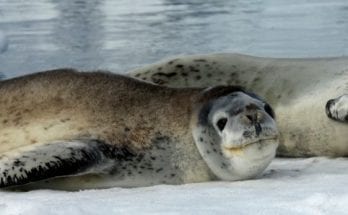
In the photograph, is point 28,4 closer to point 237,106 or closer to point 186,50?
point 186,50

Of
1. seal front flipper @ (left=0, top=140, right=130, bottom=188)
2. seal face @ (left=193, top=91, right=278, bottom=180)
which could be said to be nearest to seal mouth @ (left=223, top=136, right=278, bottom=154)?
seal face @ (left=193, top=91, right=278, bottom=180)

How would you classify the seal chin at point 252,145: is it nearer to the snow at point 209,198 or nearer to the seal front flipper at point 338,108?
the snow at point 209,198

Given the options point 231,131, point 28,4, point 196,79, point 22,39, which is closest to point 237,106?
point 231,131

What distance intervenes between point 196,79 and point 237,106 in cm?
174

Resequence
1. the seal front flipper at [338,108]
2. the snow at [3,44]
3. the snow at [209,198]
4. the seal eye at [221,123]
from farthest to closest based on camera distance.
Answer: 1. the snow at [3,44]
2. the seal front flipper at [338,108]
3. the seal eye at [221,123]
4. the snow at [209,198]

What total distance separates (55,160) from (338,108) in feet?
5.29

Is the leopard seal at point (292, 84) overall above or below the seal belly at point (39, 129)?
below

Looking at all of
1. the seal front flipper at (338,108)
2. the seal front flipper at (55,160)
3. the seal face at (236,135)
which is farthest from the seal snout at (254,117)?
the seal front flipper at (338,108)

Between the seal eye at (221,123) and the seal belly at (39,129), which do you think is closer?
the seal eye at (221,123)

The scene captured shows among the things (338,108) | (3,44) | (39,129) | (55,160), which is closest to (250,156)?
(55,160)

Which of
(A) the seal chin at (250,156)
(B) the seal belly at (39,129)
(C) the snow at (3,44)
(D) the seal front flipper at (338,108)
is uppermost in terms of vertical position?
(B) the seal belly at (39,129)

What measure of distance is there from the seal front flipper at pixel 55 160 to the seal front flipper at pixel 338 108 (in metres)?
1.28

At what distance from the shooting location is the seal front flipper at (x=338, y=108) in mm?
4153

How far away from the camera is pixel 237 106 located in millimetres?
3193
